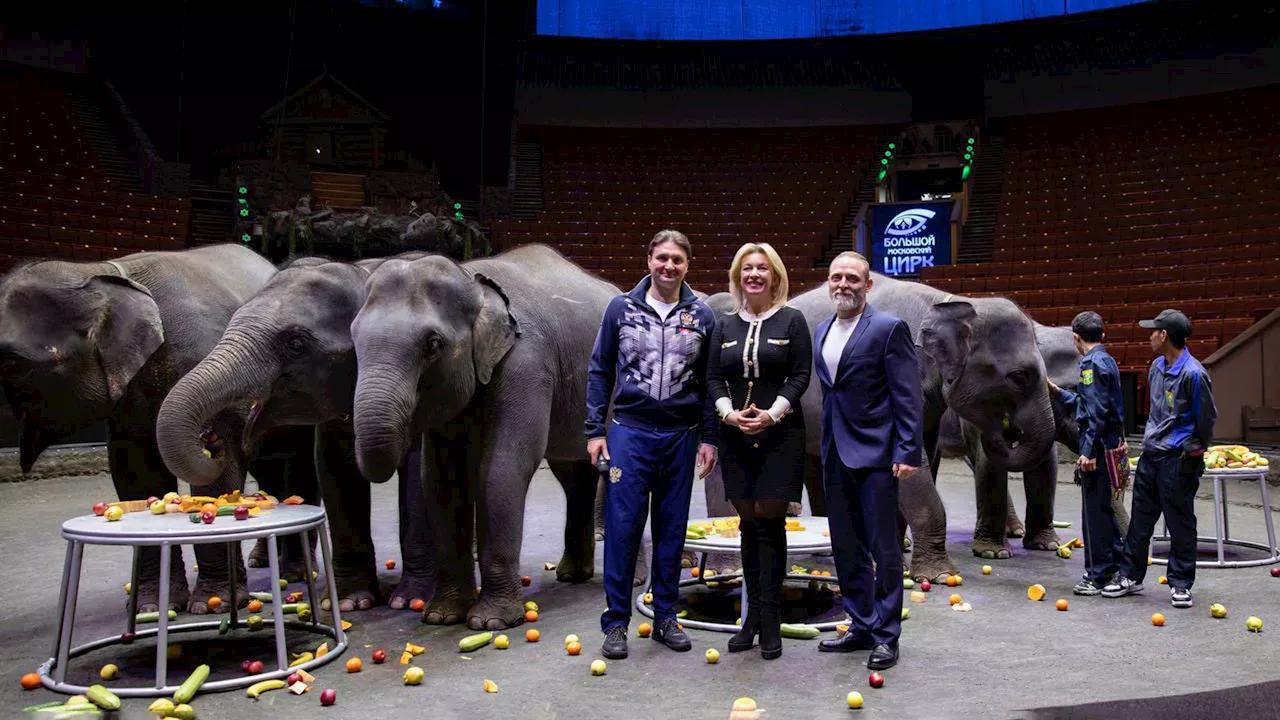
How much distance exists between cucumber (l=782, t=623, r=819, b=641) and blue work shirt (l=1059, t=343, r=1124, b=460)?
2.00 m

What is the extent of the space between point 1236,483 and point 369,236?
47.0ft

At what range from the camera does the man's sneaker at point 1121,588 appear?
578 cm

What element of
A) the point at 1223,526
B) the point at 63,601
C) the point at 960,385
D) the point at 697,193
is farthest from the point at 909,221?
the point at 63,601

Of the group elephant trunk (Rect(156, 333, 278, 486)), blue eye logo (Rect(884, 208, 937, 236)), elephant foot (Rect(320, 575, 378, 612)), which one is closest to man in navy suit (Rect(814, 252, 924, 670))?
elephant foot (Rect(320, 575, 378, 612))

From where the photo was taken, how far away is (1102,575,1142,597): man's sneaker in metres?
5.78

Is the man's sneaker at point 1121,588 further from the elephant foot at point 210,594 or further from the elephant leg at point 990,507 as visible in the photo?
the elephant foot at point 210,594

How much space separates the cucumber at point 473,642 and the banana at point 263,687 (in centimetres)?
81

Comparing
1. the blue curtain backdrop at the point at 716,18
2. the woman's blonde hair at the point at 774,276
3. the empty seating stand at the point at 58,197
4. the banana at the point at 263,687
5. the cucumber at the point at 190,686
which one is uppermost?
the blue curtain backdrop at the point at 716,18

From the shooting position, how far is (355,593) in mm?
5551

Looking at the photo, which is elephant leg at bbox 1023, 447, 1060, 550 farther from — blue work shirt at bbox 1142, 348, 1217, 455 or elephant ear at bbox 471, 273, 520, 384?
elephant ear at bbox 471, 273, 520, 384

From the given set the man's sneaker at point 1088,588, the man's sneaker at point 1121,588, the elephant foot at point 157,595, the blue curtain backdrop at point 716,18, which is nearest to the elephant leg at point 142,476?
the elephant foot at point 157,595

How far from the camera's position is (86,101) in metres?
22.4

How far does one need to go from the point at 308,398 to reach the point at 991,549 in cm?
467

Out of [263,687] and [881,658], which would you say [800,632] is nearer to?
[881,658]
